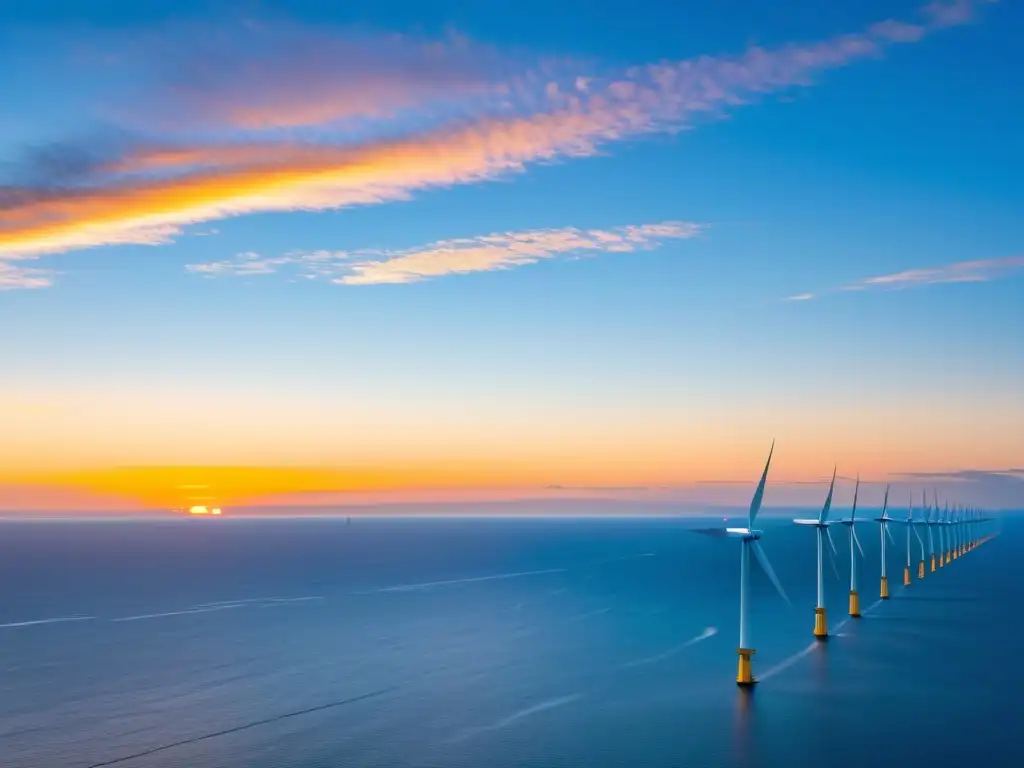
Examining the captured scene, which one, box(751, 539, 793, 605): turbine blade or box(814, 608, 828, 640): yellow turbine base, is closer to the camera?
box(751, 539, 793, 605): turbine blade

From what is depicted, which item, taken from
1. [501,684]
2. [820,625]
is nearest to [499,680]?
[501,684]

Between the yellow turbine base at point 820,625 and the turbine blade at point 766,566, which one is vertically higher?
the turbine blade at point 766,566

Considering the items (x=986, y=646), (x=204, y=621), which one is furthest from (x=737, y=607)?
(x=204, y=621)

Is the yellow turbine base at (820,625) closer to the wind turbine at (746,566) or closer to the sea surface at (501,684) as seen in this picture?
the sea surface at (501,684)

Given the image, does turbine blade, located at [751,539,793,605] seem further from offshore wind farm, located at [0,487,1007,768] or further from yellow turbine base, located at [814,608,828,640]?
yellow turbine base, located at [814,608,828,640]

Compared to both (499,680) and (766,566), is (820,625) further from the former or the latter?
(499,680)

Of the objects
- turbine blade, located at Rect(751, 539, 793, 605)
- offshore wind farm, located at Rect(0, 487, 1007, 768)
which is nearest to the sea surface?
offshore wind farm, located at Rect(0, 487, 1007, 768)

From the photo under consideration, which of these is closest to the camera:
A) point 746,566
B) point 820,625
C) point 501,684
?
point 746,566

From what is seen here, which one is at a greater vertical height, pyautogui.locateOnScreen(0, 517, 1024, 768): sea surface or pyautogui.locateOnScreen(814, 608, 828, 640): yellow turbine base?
pyautogui.locateOnScreen(814, 608, 828, 640): yellow turbine base

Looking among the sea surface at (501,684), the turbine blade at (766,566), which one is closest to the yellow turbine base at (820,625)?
the sea surface at (501,684)

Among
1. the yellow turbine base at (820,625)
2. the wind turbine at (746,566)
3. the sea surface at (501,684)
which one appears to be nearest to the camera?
the sea surface at (501,684)

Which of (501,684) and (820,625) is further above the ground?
(820,625)

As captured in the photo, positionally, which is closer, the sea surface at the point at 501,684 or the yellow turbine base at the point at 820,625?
the sea surface at the point at 501,684
